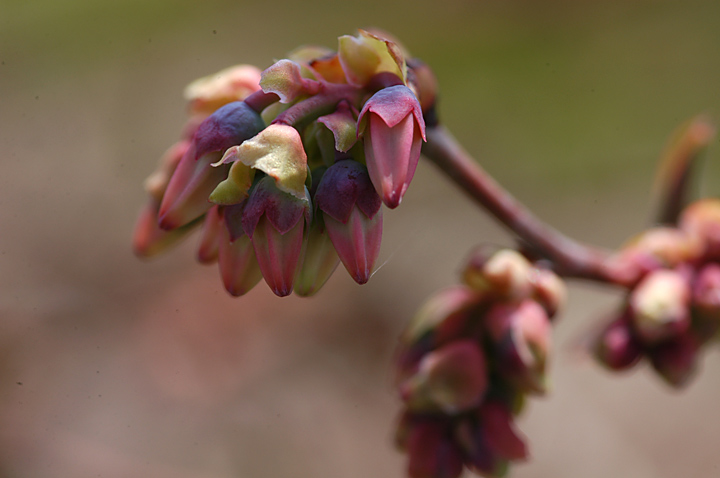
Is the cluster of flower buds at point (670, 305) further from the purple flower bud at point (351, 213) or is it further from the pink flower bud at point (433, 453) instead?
the purple flower bud at point (351, 213)

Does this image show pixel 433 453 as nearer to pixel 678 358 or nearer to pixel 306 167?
pixel 678 358

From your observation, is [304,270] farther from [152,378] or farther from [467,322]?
[152,378]

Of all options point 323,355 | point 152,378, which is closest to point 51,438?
point 152,378

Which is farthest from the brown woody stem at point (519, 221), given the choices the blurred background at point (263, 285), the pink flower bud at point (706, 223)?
the blurred background at point (263, 285)

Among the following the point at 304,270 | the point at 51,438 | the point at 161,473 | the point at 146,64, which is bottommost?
the point at 161,473

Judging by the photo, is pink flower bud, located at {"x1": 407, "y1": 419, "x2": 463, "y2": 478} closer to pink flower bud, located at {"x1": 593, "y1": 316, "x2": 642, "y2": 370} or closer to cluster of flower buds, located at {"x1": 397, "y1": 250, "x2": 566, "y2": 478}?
cluster of flower buds, located at {"x1": 397, "y1": 250, "x2": 566, "y2": 478}

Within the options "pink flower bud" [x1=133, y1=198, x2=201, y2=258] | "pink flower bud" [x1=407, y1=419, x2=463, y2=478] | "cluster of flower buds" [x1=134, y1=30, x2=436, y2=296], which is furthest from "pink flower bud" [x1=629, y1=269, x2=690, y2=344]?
"pink flower bud" [x1=133, y1=198, x2=201, y2=258]
